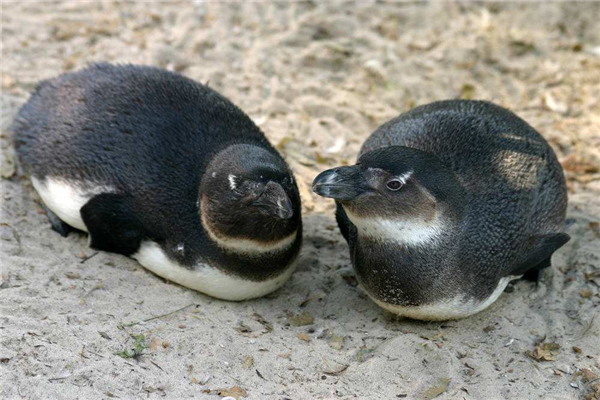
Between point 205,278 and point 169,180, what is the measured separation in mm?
814

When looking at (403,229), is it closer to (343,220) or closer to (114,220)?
(343,220)

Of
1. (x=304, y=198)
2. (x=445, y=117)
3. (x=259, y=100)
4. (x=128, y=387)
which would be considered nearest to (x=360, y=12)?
(x=259, y=100)

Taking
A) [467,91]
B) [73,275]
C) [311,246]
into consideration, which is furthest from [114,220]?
[467,91]

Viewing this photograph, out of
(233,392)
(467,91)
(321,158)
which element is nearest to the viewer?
(233,392)

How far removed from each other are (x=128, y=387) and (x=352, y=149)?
430cm

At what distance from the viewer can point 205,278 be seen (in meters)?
5.85

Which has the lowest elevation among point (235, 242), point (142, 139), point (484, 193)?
point (235, 242)

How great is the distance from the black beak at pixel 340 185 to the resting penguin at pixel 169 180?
0.30 meters

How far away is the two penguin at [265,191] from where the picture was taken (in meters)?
5.32

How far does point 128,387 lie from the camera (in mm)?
4793

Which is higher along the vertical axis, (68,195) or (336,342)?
(68,195)

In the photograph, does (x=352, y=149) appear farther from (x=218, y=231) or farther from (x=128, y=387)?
(x=128, y=387)

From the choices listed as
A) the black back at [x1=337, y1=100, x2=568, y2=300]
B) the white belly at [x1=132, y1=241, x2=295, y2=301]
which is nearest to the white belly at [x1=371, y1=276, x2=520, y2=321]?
the black back at [x1=337, y1=100, x2=568, y2=300]

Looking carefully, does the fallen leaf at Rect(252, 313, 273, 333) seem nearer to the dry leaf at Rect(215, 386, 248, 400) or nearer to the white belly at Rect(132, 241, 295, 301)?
the white belly at Rect(132, 241, 295, 301)
